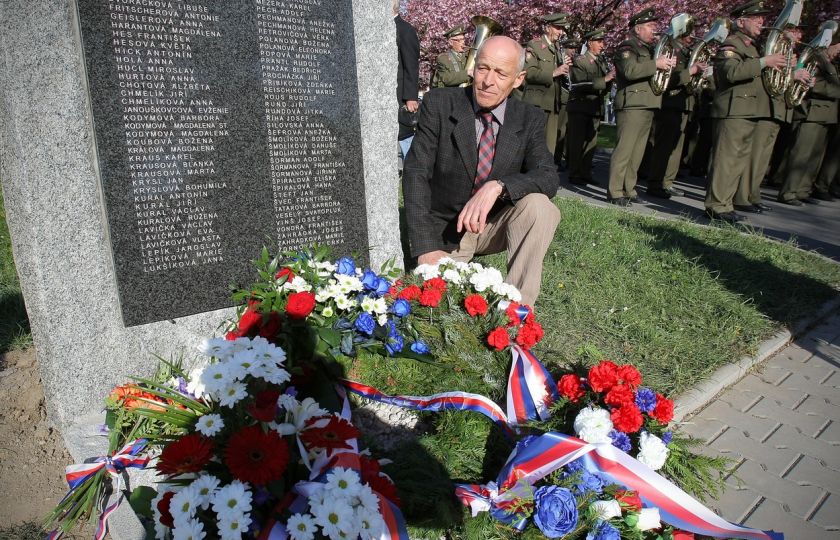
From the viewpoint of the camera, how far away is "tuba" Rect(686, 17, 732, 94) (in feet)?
25.9

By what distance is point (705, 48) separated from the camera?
8.88 m

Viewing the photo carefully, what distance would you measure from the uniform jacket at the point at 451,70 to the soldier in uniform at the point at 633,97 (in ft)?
7.20

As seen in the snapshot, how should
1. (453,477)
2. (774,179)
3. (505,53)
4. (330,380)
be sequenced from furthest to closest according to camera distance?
(774,179) → (505,53) → (330,380) → (453,477)

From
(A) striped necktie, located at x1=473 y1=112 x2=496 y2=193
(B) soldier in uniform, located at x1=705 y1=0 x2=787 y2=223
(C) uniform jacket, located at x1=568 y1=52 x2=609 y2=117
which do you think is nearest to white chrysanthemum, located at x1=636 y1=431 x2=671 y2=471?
(A) striped necktie, located at x1=473 y1=112 x2=496 y2=193

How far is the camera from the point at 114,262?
2.63 metres

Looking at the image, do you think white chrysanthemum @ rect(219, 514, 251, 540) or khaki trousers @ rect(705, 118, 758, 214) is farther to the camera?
khaki trousers @ rect(705, 118, 758, 214)

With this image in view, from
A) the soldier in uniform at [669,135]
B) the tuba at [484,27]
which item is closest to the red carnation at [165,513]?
the tuba at [484,27]

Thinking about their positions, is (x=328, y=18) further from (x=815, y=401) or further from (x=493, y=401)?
(x=815, y=401)

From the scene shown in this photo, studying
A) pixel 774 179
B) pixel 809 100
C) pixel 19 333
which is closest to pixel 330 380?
pixel 19 333

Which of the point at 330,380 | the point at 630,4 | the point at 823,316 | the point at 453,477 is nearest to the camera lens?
the point at 453,477

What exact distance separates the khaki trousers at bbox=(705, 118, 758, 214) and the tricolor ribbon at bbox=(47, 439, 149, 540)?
6.97 meters

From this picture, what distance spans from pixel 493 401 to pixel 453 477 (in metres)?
0.50

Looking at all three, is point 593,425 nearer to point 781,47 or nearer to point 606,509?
point 606,509

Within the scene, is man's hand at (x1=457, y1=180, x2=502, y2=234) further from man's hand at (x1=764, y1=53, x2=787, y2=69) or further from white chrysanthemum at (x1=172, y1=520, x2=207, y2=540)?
man's hand at (x1=764, y1=53, x2=787, y2=69)
